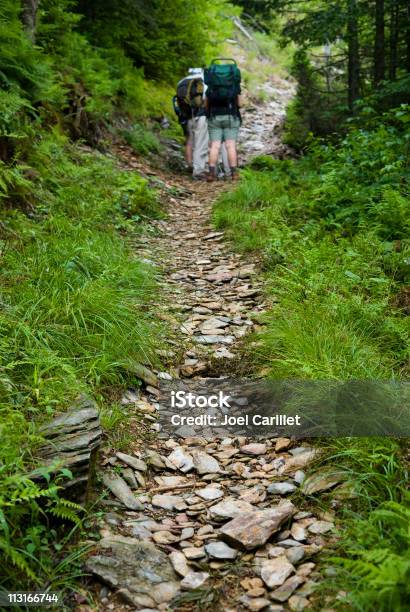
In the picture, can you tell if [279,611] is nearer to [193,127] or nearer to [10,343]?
[10,343]

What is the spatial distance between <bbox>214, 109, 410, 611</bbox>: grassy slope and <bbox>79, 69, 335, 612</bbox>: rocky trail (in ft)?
0.75

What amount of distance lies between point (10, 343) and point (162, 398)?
1.13 m

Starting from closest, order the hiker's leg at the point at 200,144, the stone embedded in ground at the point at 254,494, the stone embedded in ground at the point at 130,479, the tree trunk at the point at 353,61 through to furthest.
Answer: the stone embedded in ground at the point at 254,494 → the stone embedded in ground at the point at 130,479 → the tree trunk at the point at 353,61 → the hiker's leg at the point at 200,144

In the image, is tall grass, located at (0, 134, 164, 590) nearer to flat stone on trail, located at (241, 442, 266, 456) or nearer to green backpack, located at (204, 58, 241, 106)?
flat stone on trail, located at (241, 442, 266, 456)

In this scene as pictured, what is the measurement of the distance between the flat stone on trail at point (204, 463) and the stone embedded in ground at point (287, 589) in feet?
3.24

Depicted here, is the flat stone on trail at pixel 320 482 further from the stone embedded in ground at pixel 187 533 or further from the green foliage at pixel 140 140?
the green foliage at pixel 140 140

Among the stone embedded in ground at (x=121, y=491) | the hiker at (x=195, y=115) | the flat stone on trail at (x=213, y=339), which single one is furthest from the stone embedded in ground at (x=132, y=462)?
the hiker at (x=195, y=115)

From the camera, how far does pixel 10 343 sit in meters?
3.56

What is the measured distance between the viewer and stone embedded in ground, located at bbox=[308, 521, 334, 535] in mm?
2652

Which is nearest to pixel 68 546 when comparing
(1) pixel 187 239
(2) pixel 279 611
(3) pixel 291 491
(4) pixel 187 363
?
(2) pixel 279 611

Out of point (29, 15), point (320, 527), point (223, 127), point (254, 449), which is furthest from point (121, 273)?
point (223, 127)

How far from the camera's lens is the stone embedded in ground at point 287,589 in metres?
2.33

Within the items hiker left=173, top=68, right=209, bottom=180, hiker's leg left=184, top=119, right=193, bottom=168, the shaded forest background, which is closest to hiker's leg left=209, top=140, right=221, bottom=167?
hiker left=173, top=68, right=209, bottom=180

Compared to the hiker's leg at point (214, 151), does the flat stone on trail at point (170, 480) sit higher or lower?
lower
